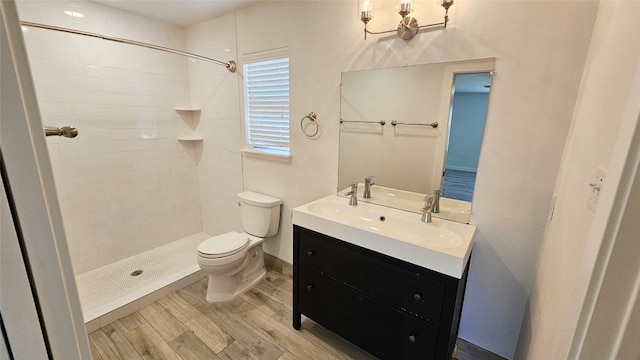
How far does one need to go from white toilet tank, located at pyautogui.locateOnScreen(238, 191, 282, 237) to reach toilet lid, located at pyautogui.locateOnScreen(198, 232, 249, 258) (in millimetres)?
143

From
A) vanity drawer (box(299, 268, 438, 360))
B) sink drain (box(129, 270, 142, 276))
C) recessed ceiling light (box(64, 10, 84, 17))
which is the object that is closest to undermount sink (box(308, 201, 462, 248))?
vanity drawer (box(299, 268, 438, 360))

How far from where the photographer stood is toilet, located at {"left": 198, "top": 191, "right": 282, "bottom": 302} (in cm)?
209

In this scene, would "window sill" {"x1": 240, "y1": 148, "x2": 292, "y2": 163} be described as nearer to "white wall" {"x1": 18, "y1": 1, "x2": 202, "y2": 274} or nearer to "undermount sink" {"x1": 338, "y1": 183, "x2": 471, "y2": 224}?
"undermount sink" {"x1": 338, "y1": 183, "x2": 471, "y2": 224}

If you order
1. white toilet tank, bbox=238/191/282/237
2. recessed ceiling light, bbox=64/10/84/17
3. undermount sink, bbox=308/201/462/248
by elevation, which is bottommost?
white toilet tank, bbox=238/191/282/237

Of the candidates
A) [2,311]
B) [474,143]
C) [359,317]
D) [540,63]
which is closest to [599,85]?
[540,63]

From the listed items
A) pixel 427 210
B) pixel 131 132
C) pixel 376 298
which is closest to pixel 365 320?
pixel 376 298

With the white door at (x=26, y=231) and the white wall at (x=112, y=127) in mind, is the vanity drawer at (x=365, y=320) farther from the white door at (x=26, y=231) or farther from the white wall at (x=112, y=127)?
the white wall at (x=112, y=127)

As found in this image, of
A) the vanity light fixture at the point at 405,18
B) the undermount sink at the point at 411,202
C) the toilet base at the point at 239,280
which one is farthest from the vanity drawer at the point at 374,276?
the vanity light fixture at the point at 405,18

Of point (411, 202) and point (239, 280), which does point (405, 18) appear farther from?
point (239, 280)

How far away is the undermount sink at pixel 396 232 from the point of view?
48.1 inches

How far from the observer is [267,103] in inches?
94.2

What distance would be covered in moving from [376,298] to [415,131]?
1.04 m

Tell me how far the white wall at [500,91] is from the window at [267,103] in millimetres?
277

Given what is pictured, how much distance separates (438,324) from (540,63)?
1347 mm
